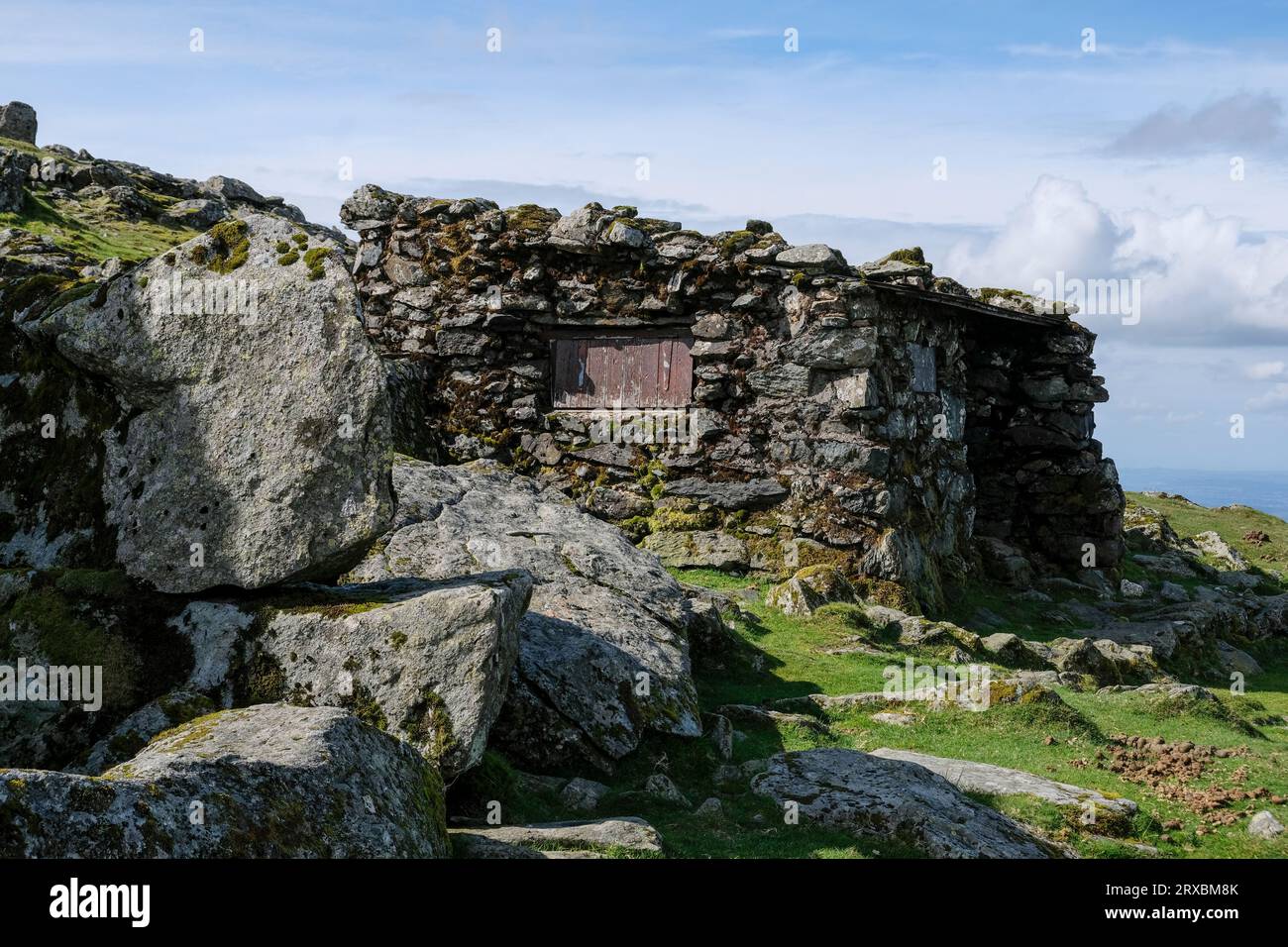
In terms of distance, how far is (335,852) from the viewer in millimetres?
6180

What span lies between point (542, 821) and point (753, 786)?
88.3 inches

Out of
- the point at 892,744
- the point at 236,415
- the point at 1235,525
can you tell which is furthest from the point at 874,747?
the point at 1235,525

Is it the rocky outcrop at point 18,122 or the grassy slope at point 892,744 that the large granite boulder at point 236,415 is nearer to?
the grassy slope at point 892,744

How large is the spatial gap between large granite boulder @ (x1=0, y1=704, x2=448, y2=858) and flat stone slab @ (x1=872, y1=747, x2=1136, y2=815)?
5363mm

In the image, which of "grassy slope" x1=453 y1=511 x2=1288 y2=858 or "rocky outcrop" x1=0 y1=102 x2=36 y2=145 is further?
"rocky outcrop" x1=0 y1=102 x2=36 y2=145

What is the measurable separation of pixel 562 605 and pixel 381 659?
3.75m

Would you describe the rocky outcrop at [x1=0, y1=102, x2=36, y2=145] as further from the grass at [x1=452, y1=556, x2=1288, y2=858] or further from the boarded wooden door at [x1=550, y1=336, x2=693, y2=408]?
the grass at [x1=452, y1=556, x2=1288, y2=858]

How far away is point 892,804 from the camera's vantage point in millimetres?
9328

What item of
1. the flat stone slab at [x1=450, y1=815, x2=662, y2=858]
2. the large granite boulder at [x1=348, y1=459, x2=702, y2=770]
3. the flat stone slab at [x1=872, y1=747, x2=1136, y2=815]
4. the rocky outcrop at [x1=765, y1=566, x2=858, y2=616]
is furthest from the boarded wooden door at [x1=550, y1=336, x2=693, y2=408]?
the flat stone slab at [x1=450, y1=815, x2=662, y2=858]

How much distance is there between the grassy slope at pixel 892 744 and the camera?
9195 mm

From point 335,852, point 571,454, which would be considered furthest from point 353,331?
point 571,454

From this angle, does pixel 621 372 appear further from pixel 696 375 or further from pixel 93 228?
pixel 93 228

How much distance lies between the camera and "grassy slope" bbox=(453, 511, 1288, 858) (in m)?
9.20
